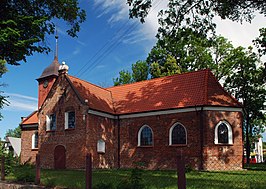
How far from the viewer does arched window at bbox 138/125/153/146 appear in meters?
22.7

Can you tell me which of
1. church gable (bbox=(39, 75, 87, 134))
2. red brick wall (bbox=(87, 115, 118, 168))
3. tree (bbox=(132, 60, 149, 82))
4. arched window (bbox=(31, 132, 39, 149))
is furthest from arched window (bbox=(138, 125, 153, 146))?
tree (bbox=(132, 60, 149, 82))

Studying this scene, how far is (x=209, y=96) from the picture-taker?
837 inches

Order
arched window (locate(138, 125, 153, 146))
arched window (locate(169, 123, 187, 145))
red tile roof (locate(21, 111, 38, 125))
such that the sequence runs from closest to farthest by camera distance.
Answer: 1. arched window (locate(169, 123, 187, 145))
2. arched window (locate(138, 125, 153, 146))
3. red tile roof (locate(21, 111, 38, 125))

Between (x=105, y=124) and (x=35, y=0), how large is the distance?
1274 cm

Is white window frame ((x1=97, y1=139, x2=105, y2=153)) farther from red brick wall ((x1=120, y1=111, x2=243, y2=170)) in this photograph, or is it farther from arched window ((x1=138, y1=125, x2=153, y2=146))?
arched window ((x1=138, y1=125, x2=153, y2=146))

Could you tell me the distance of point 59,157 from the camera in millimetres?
23312

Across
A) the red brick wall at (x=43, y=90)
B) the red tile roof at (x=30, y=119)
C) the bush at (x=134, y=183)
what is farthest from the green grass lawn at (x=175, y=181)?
the red brick wall at (x=43, y=90)

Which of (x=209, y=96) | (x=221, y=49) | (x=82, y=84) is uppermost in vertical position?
(x=221, y=49)

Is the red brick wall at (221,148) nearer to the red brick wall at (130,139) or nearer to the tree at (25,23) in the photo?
the red brick wall at (130,139)

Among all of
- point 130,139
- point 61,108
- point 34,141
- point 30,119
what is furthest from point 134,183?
point 30,119

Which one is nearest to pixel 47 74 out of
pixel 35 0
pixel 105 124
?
pixel 105 124

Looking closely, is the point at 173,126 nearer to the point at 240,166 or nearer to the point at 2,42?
the point at 240,166

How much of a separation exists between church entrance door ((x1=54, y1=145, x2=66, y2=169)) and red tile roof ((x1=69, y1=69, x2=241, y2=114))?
14.7ft

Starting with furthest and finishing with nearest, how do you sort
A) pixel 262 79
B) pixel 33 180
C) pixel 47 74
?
1. pixel 47 74
2. pixel 262 79
3. pixel 33 180
